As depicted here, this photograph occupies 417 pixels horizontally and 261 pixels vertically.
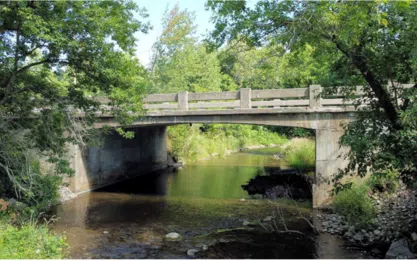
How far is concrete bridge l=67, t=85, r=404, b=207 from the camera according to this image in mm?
14773

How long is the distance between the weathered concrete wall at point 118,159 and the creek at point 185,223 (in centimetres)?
79

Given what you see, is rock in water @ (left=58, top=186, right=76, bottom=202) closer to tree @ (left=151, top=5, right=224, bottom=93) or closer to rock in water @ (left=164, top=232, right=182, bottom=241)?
rock in water @ (left=164, top=232, right=182, bottom=241)

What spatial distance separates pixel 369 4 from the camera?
257 inches

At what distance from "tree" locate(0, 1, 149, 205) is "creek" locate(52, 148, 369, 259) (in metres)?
2.68

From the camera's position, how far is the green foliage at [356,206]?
1194cm

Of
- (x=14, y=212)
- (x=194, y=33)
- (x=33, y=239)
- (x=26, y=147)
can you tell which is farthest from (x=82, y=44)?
(x=194, y=33)

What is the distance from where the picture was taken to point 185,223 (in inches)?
535

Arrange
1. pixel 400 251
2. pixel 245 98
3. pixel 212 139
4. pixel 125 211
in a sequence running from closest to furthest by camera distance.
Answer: pixel 400 251 < pixel 125 211 < pixel 245 98 < pixel 212 139

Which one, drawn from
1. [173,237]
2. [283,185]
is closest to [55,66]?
[173,237]

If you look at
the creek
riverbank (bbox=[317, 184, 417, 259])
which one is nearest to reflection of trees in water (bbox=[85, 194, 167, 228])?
the creek

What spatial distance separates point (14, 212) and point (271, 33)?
9472 millimetres

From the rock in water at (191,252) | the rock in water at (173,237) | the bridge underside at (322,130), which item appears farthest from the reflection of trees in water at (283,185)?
the rock in water at (191,252)

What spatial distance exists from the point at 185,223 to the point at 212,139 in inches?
813

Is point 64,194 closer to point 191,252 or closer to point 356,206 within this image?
point 191,252
